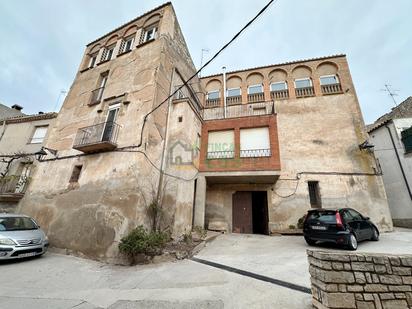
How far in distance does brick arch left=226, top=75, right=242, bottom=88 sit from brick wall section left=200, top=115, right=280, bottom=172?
452cm

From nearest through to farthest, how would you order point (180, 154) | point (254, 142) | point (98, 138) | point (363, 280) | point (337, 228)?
point (363, 280), point (337, 228), point (98, 138), point (180, 154), point (254, 142)

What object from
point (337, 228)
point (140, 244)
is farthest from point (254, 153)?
point (140, 244)

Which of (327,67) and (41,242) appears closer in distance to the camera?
(41,242)

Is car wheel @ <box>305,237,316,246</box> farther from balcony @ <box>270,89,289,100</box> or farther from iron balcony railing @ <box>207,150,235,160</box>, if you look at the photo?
balcony @ <box>270,89,289,100</box>

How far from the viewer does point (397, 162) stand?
1288cm

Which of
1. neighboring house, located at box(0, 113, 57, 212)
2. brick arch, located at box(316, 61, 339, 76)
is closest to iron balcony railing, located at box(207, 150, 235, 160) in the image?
brick arch, located at box(316, 61, 339, 76)

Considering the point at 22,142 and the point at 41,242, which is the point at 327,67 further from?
the point at 22,142

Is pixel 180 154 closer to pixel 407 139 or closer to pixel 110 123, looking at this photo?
pixel 110 123

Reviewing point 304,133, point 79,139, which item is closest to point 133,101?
point 79,139

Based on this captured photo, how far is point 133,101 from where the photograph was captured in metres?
9.34

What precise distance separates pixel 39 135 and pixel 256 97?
15873 millimetres

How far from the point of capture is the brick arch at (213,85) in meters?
15.7

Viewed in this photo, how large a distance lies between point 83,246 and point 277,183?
9830mm

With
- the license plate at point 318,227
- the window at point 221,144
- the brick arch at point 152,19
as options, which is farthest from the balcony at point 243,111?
the license plate at point 318,227
